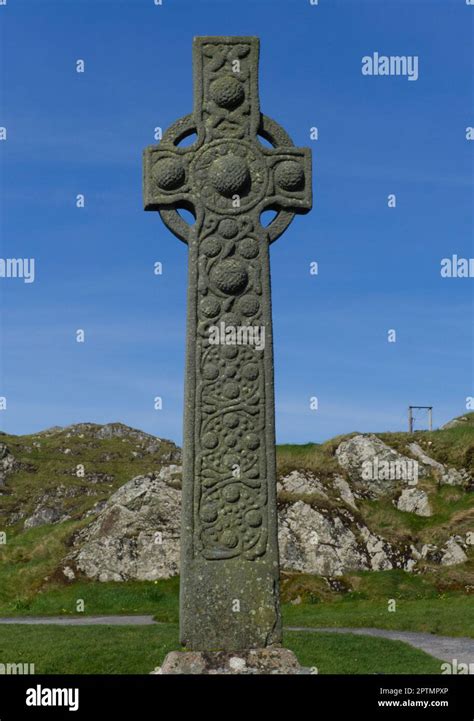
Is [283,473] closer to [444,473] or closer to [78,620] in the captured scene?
[444,473]

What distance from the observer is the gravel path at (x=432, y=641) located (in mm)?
15891

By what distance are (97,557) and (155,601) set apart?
295 centimetres

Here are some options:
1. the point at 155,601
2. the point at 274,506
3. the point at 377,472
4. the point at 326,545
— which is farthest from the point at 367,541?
the point at 274,506

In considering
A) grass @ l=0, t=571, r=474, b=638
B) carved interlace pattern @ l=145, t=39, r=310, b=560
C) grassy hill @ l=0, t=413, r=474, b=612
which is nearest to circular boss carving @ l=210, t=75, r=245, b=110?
carved interlace pattern @ l=145, t=39, r=310, b=560

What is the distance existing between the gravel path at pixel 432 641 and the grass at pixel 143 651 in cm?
50

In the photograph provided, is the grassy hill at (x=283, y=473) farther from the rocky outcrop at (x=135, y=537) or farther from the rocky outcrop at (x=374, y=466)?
the rocky outcrop at (x=135, y=537)

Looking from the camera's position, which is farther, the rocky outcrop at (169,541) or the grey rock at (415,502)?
the grey rock at (415,502)

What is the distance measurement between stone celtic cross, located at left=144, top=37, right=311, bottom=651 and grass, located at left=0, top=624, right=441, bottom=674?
3.94 meters

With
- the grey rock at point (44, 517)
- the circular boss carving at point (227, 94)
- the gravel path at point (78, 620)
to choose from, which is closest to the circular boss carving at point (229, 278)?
the circular boss carving at point (227, 94)

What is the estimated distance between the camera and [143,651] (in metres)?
14.9

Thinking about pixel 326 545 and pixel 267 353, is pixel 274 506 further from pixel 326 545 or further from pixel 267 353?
pixel 326 545

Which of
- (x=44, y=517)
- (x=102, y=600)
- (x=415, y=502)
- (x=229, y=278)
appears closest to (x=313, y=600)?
(x=102, y=600)

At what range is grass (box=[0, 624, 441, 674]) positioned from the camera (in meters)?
13.8
